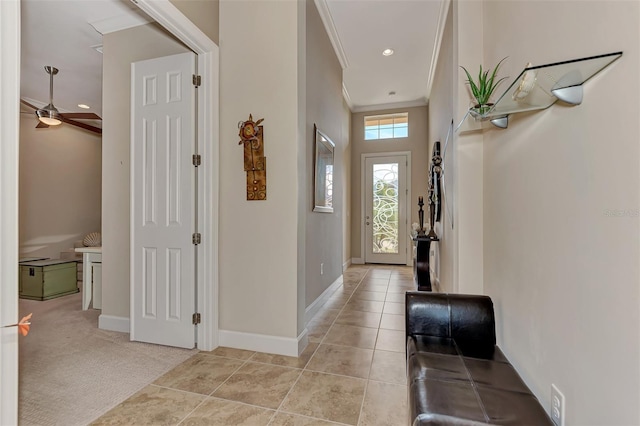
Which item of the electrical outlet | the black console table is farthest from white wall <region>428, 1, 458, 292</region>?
the electrical outlet

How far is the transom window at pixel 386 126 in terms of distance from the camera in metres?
6.25

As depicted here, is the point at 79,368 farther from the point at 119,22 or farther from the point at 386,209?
the point at 386,209

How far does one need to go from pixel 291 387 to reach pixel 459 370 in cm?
106

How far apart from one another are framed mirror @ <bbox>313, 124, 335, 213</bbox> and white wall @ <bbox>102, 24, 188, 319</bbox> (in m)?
1.77

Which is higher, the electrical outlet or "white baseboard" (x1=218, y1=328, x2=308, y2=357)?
the electrical outlet

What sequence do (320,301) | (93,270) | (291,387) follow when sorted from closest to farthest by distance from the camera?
(291,387) → (93,270) → (320,301)

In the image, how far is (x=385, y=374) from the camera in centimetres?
200

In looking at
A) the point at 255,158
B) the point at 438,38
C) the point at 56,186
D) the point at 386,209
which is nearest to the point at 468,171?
the point at 255,158

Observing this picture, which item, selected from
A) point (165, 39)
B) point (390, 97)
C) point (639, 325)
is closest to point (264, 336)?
point (639, 325)

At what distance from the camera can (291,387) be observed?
1.84 m

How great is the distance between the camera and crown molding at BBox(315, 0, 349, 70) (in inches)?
126

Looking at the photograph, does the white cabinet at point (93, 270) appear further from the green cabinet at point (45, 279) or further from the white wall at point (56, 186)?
the white wall at point (56, 186)

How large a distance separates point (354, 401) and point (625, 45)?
1922mm

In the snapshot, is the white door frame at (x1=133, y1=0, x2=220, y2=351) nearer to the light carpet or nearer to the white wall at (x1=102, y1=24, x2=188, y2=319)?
the light carpet
